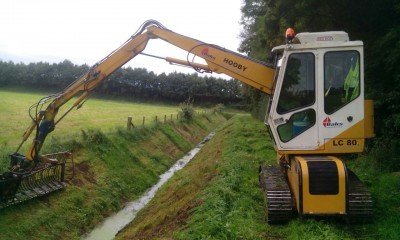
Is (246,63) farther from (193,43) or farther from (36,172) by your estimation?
(36,172)

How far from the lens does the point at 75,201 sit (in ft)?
45.5

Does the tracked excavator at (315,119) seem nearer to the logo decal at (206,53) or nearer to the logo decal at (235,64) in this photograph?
the logo decal at (235,64)

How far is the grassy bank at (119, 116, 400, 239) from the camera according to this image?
787cm

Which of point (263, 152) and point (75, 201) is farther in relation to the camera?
point (263, 152)

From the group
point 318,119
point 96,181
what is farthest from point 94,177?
point 318,119

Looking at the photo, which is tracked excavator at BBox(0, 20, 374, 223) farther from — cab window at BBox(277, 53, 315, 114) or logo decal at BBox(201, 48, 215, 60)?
logo decal at BBox(201, 48, 215, 60)

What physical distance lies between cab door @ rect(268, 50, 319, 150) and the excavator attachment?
7.45 m

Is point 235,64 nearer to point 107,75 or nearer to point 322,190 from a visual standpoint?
point 322,190

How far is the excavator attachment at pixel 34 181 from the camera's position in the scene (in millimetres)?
11539

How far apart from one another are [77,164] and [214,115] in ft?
113

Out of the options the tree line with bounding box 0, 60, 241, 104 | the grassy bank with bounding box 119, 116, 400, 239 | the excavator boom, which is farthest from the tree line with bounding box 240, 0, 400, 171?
the tree line with bounding box 0, 60, 241, 104

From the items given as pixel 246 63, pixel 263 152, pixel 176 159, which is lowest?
pixel 176 159

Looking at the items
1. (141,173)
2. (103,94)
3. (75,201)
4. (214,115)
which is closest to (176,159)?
(141,173)

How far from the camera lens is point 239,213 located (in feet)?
29.4
